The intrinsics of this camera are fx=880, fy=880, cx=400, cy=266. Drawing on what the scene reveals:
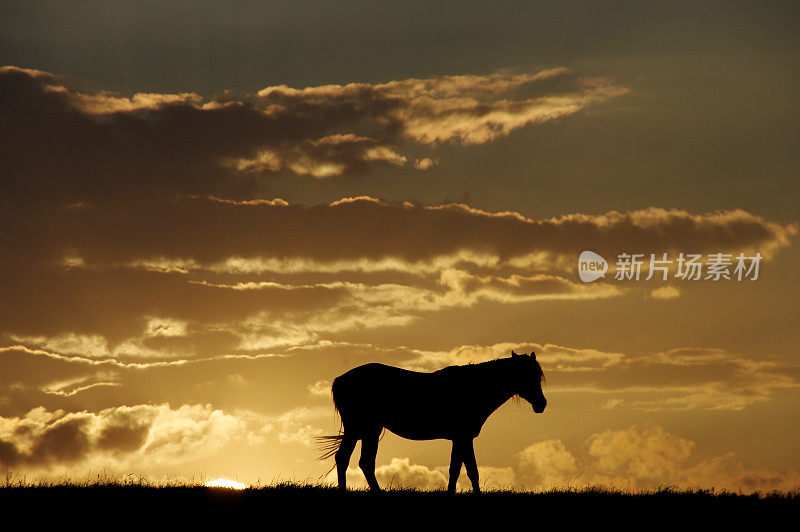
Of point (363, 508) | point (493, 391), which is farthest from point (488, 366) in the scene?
point (363, 508)

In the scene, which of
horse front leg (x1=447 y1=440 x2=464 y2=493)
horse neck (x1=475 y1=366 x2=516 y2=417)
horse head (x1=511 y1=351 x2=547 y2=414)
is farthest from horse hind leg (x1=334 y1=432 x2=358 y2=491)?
horse head (x1=511 y1=351 x2=547 y2=414)

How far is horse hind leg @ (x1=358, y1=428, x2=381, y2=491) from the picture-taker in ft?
68.3

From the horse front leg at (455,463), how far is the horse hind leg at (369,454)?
1.82m

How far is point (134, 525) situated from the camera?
16078 millimetres

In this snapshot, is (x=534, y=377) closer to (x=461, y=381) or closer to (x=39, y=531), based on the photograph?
(x=461, y=381)

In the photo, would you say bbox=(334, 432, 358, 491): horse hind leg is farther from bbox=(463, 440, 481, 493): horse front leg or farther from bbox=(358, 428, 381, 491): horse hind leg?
bbox=(463, 440, 481, 493): horse front leg

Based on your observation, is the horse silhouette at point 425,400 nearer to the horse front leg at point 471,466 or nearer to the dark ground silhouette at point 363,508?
the horse front leg at point 471,466

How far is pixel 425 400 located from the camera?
21.5 meters

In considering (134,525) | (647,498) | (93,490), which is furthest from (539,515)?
(93,490)

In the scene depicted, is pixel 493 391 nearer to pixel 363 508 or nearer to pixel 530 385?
pixel 530 385

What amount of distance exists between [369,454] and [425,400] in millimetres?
1876

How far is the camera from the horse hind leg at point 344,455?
21.0m

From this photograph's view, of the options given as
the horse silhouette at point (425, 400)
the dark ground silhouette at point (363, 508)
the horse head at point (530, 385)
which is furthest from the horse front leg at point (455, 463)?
the horse head at point (530, 385)

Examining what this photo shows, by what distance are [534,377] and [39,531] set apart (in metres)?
11.3
